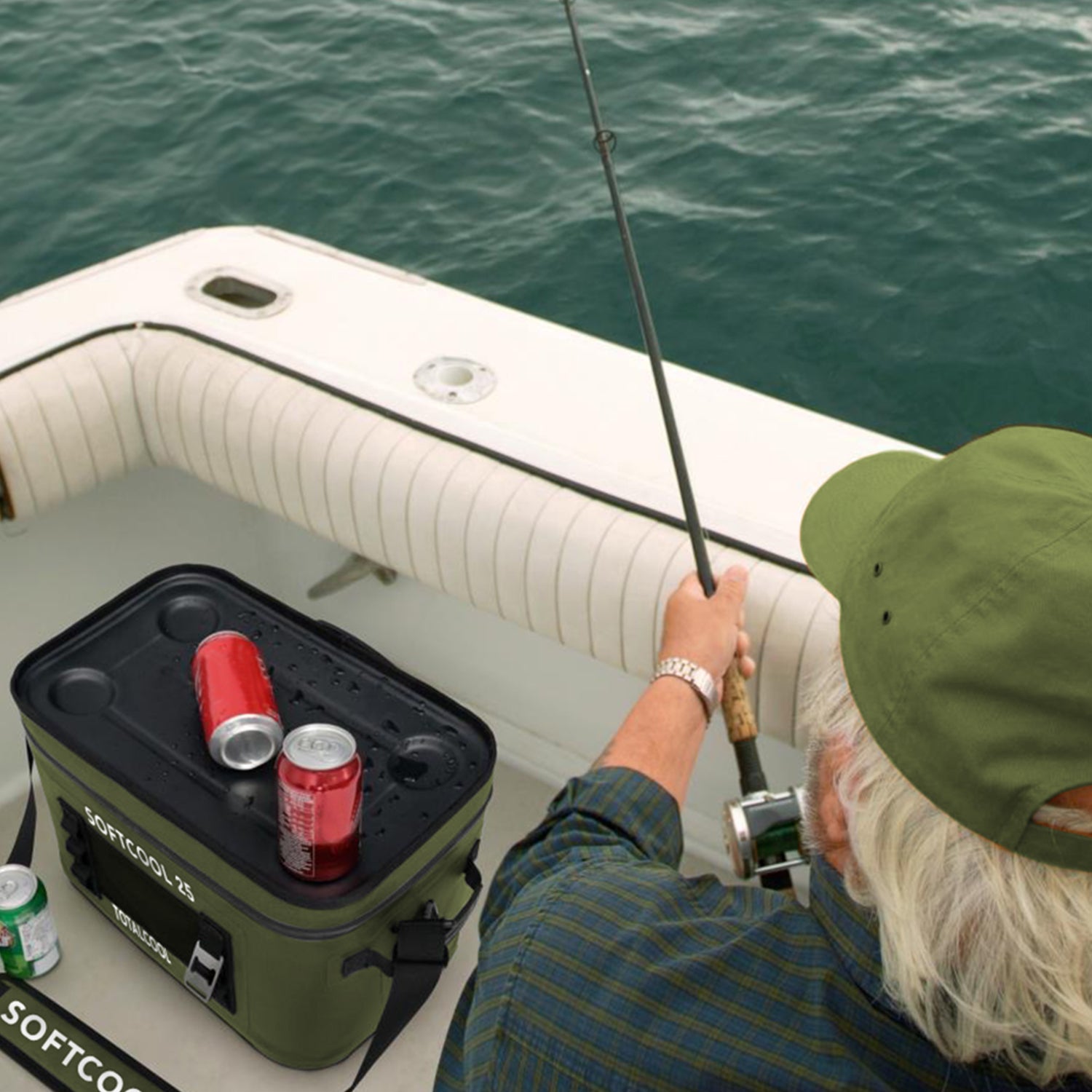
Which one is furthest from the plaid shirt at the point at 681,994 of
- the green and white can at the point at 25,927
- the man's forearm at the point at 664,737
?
the green and white can at the point at 25,927

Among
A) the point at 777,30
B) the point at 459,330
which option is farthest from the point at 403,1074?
the point at 777,30

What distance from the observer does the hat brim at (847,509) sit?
1200mm

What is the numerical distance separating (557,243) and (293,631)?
11.1ft

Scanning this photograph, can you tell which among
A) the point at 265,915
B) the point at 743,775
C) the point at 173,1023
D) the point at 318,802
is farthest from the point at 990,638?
the point at 173,1023

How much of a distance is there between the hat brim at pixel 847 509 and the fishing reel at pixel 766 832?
1.28 feet

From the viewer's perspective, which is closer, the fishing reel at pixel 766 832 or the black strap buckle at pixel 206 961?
the fishing reel at pixel 766 832

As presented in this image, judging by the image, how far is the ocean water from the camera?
15.0ft

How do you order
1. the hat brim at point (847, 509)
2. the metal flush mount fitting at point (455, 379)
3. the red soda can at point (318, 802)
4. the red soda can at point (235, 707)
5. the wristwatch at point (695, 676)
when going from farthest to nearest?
1. the metal flush mount fitting at point (455, 379)
2. the red soda can at point (235, 707)
3. the red soda can at point (318, 802)
4. the wristwatch at point (695, 676)
5. the hat brim at point (847, 509)

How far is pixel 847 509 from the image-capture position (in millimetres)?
1244

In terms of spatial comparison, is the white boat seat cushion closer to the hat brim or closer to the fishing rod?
the fishing rod

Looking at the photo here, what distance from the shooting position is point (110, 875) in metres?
2.11

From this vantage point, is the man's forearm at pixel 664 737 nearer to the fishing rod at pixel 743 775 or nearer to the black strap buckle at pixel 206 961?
the fishing rod at pixel 743 775

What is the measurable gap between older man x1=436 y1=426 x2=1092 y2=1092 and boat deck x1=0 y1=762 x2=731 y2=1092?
1.00 m

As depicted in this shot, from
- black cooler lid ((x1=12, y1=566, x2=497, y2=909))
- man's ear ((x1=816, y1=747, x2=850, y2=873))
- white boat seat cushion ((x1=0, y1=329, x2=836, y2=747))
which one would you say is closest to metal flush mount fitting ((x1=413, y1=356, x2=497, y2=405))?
white boat seat cushion ((x1=0, y1=329, x2=836, y2=747))
